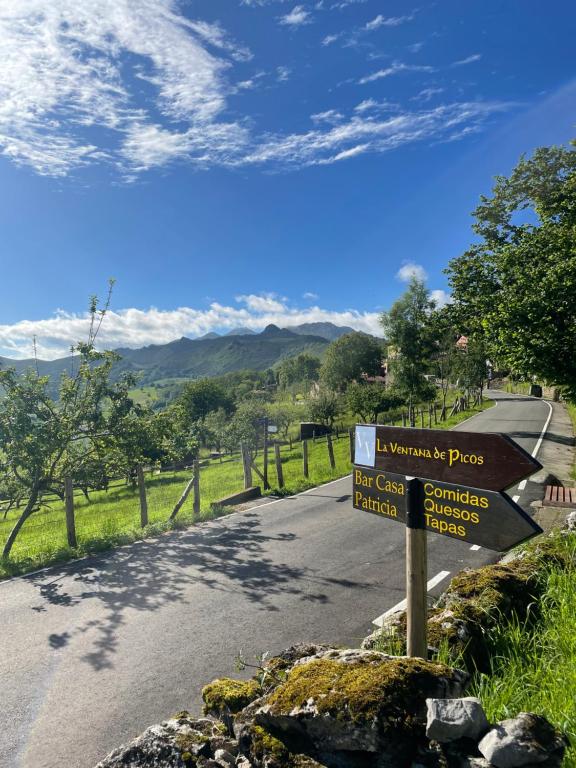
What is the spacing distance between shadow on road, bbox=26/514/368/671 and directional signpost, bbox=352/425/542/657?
3.80 meters

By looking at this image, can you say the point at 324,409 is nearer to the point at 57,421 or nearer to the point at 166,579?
the point at 57,421

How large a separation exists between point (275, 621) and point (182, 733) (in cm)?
350

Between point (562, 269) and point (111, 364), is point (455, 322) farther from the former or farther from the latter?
point (111, 364)

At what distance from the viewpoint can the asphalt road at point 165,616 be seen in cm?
477

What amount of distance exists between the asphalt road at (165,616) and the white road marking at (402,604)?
0.36 ft

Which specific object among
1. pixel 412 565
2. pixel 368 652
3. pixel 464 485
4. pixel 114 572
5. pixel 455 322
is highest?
pixel 455 322

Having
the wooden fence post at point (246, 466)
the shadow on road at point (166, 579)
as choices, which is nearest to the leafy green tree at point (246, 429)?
the wooden fence post at point (246, 466)

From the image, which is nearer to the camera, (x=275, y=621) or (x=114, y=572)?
(x=275, y=621)

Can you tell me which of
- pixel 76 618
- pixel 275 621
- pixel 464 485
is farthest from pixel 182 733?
pixel 76 618

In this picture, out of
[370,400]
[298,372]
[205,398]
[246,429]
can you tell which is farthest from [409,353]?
[298,372]

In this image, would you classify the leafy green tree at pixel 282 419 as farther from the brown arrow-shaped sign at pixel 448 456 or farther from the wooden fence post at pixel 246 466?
the brown arrow-shaped sign at pixel 448 456

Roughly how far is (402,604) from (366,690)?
4403 millimetres

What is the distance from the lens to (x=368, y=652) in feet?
11.4

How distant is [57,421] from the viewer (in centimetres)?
1162
